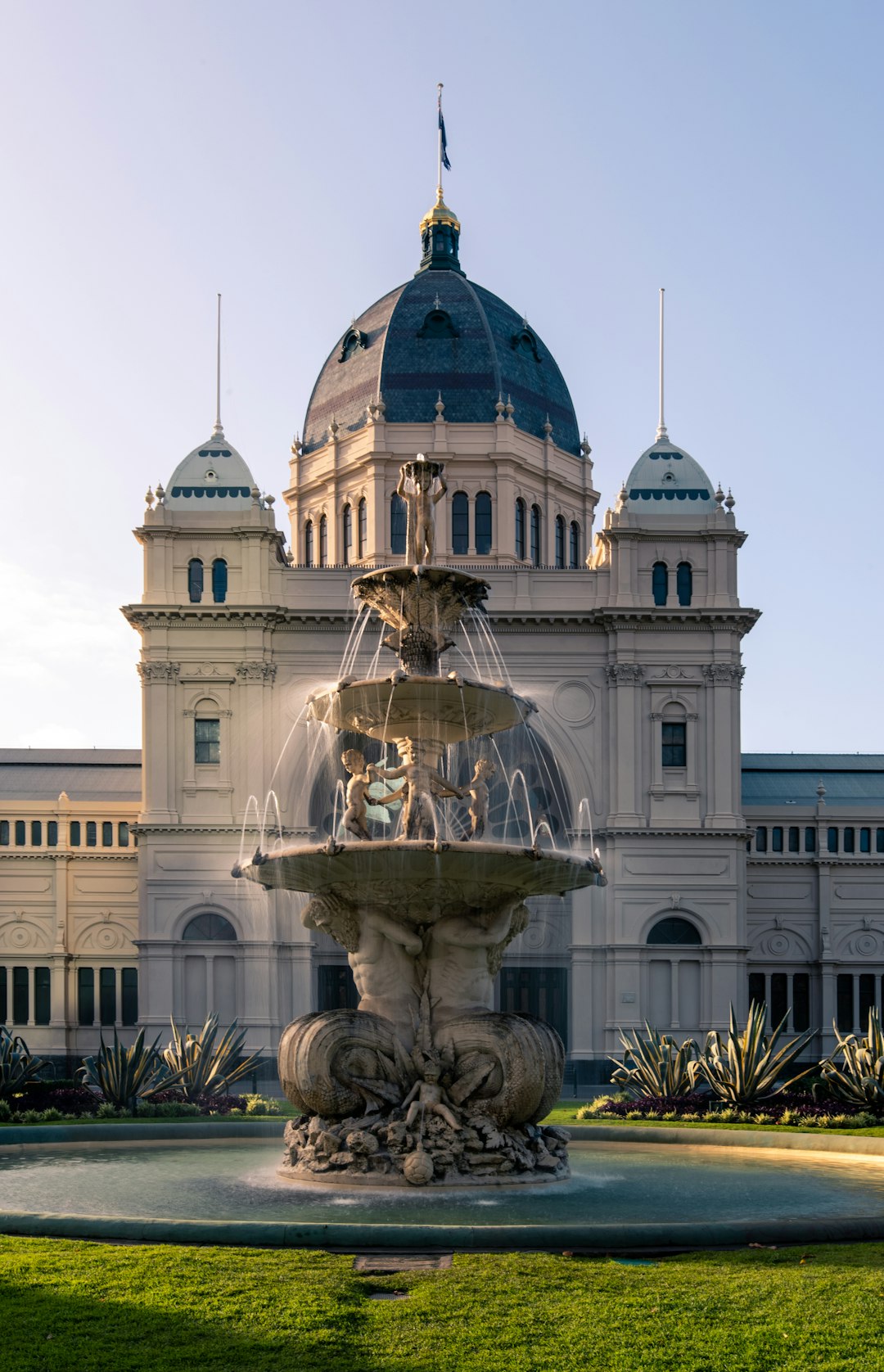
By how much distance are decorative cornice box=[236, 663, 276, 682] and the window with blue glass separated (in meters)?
14.3

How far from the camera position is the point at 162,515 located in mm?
51625

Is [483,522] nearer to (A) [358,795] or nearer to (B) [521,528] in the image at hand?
(B) [521,528]

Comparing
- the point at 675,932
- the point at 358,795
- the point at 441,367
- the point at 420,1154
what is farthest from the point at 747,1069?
the point at 441,367

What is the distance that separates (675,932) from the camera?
5050cm

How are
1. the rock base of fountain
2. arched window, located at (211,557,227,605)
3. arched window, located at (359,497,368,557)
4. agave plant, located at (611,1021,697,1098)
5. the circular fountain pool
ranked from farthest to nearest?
1. arched window, located at (359,497,368,557)
2. arched window, located at (211,557,227,605)
3. agave plant, located at (611,1021,697,1098)
4. the rock base of fountain
5. the circular fountain pool

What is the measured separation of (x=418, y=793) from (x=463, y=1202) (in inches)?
192

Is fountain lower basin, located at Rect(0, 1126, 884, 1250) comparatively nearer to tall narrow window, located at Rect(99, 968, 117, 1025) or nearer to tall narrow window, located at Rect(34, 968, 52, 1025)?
tall narrow window, located at Rect(99, 968, 117, 1025)

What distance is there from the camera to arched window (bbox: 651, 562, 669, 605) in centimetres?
5206

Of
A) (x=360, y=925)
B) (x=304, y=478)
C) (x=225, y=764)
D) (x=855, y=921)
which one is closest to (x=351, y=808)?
(x=360, y=925)

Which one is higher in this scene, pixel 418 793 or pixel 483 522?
pixel 483 522

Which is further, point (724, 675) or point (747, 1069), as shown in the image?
point (724, 675)

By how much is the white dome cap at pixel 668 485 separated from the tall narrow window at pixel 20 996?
24.8 metres

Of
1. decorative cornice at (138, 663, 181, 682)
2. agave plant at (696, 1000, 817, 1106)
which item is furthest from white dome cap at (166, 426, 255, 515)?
agave plant at (696, 1000, 817, 1106)

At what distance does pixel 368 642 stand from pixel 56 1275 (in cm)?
4040
